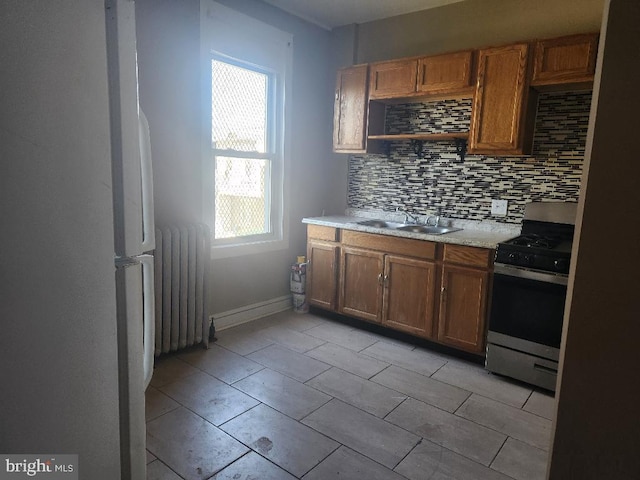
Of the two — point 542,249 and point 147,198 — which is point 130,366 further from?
point 542,249

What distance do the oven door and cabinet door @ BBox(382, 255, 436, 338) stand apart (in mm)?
478

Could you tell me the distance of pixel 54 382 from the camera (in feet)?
2.35

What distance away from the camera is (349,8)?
11.8ft

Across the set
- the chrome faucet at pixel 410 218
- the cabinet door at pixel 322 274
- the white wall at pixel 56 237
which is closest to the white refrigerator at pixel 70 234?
the white wall at pixel 56 237

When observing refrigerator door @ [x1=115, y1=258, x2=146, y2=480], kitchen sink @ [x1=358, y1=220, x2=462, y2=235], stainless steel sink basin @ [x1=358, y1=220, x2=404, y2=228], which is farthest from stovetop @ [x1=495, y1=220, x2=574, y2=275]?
refrigerator door @ [x1=115, y1=258, x2=146, y2=480]

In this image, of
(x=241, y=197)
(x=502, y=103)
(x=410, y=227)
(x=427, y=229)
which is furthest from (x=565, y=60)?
(x=241, y=197)

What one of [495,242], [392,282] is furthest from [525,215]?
[392,282]

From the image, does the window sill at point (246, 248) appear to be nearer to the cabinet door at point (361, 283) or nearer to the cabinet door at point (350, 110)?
the cabinet door at point (361, 283)

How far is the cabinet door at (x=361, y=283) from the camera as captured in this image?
3.47 meters

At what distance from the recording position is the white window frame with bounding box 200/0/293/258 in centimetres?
317

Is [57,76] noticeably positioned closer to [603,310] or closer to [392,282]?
[603,310]

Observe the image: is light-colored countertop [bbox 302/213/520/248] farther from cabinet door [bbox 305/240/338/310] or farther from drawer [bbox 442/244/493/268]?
cabinet door [bbox 305/240/338/310]

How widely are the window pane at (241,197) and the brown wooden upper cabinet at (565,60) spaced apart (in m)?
2.23

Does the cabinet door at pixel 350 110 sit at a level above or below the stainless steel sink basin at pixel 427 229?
above
